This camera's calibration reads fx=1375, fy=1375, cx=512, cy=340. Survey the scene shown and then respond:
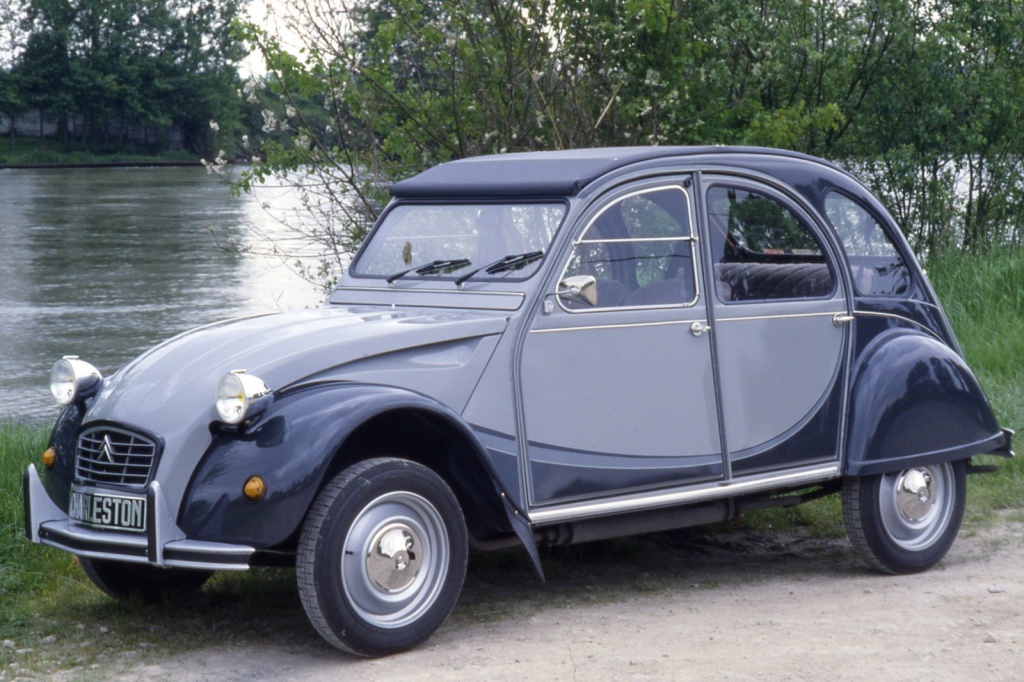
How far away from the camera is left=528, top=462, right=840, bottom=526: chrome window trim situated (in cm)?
535

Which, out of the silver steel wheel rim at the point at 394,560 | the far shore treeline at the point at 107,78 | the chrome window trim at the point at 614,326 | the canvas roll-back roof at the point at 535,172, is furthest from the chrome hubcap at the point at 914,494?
the far shore treeline at the point at 107,78

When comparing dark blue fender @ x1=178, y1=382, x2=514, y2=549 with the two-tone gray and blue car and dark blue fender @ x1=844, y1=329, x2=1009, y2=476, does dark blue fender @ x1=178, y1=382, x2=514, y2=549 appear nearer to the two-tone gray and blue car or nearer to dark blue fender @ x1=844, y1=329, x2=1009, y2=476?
the two-tone gray and blue car

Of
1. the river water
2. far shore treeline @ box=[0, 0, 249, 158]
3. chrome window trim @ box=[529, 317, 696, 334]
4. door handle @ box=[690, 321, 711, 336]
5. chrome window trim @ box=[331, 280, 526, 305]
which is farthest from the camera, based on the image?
far shore treeline @ box=[0, 0, 249, 158]

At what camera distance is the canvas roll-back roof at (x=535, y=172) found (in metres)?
5.68

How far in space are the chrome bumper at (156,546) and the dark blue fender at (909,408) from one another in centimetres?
289

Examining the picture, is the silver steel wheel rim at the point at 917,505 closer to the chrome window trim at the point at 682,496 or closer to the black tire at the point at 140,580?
the chrome window trim at the point at 682,496

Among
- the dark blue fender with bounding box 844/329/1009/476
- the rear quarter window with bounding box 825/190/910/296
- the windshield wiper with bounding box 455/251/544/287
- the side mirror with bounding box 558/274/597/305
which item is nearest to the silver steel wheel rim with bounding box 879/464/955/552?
the dark blue fender with bounding box 844/329/1009/476

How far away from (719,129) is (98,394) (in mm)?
7033

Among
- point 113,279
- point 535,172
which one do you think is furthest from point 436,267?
point 113,279

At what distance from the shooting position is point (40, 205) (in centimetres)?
3875

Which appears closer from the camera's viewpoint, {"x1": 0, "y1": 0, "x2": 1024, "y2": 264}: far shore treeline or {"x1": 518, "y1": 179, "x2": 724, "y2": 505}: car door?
{"x1": 518, "y1": 179, "x2": 724, "y2": 505}: car door

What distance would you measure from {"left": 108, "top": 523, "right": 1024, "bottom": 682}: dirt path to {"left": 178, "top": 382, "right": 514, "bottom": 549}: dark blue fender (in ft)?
1.77

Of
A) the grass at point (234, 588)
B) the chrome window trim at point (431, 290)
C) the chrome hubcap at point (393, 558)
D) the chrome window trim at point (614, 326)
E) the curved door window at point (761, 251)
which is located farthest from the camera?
the curved door window at point (761, 251)

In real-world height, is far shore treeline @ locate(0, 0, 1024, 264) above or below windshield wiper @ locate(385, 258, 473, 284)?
above
